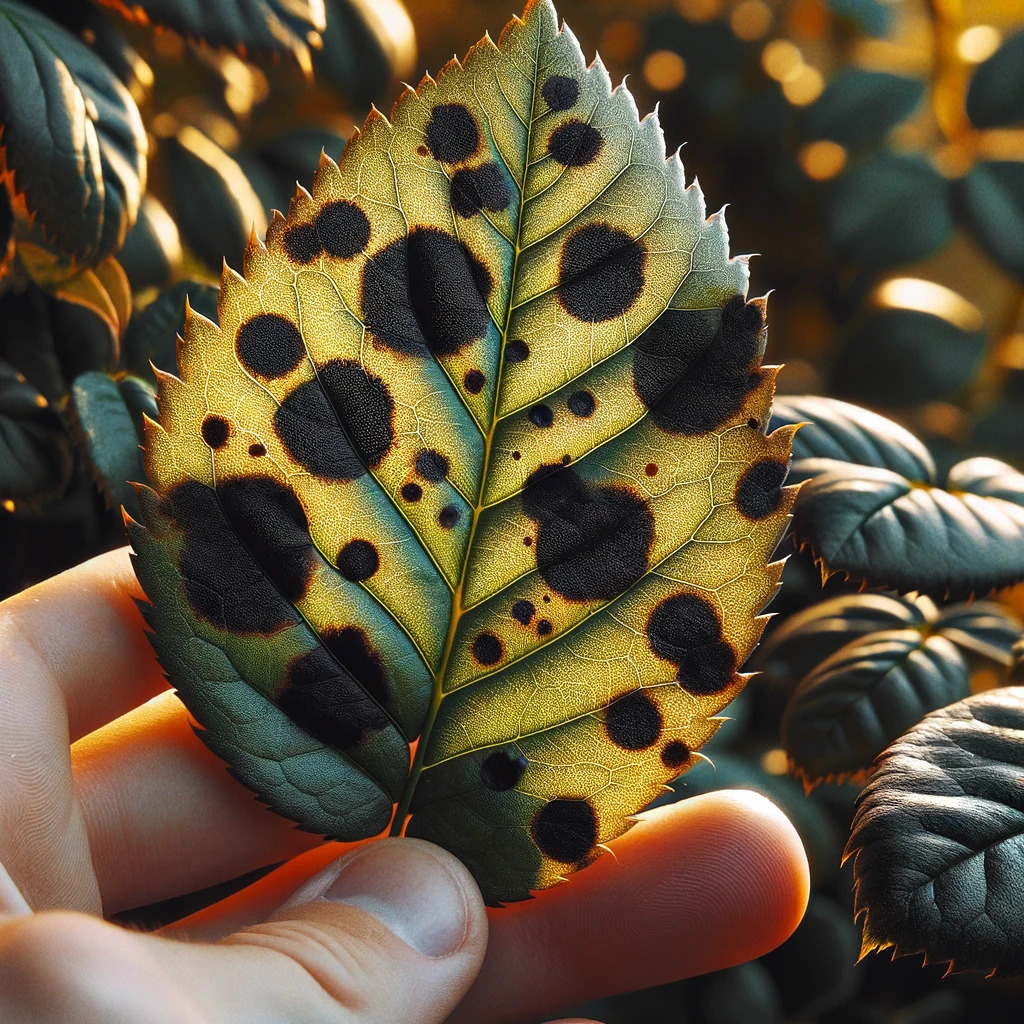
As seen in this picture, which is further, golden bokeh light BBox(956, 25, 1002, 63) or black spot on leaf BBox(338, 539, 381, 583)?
golden bokeh light BBox(956, 25, 1002, 63)

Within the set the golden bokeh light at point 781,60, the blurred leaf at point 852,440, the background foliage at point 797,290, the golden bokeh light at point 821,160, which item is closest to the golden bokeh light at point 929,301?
the background foliage at point 797,290

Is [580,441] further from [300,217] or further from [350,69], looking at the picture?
[350,69]

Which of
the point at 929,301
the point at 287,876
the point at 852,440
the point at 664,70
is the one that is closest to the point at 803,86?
the point at 664,70

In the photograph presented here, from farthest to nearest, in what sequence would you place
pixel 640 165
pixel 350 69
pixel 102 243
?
pixel 350 69 → pixel 102 243 → pixel 640 165

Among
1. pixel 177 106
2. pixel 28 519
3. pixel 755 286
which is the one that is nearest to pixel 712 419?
pixel 28 519

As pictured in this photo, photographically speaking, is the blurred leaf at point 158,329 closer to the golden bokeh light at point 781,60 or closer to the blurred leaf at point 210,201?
the blurred leaf at point 210,201

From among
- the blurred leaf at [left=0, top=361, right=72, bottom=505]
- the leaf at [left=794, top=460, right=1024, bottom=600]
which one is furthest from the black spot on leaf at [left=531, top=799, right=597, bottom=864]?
the blurred leaf at [left=0, top=361, right=72, bottom=505]

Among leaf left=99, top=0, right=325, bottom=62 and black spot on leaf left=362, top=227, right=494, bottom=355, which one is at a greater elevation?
leaf left=99, top=0, right=325, bottom=62

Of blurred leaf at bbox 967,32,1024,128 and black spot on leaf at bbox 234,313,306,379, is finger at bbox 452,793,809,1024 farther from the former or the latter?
blurred leaf at bbox 967,32,1024,128
